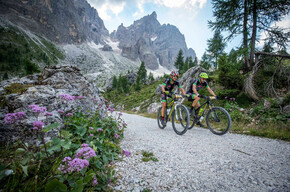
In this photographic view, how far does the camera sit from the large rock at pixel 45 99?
2.68 metres

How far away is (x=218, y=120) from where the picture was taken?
5992 mm

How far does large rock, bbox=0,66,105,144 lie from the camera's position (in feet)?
8.80

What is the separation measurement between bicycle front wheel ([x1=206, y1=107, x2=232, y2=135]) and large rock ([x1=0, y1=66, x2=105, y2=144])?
565 centimetres

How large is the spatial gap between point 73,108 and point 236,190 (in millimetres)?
4644

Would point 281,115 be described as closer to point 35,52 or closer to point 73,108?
point 73,108

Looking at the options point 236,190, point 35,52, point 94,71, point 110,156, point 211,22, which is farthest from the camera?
point 94,71

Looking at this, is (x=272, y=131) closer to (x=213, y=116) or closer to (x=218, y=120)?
(x=218, y=120)

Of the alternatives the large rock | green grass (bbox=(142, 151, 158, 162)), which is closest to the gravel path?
green grass (bbox=(142, 151, 158, 162))

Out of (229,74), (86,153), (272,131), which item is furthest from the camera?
(229,74)

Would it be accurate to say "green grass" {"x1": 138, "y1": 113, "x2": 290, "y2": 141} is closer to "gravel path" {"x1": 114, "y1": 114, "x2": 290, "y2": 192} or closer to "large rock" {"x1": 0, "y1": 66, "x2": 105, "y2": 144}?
"gravel path" {"x1": 114, "y1": 114, "x2": 290, "y2": 192}

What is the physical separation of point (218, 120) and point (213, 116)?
28 cm

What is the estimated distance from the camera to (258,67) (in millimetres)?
8758

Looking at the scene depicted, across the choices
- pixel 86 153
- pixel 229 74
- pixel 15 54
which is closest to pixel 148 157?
pixel 86 153

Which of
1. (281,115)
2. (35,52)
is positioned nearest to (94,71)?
(35,52)
